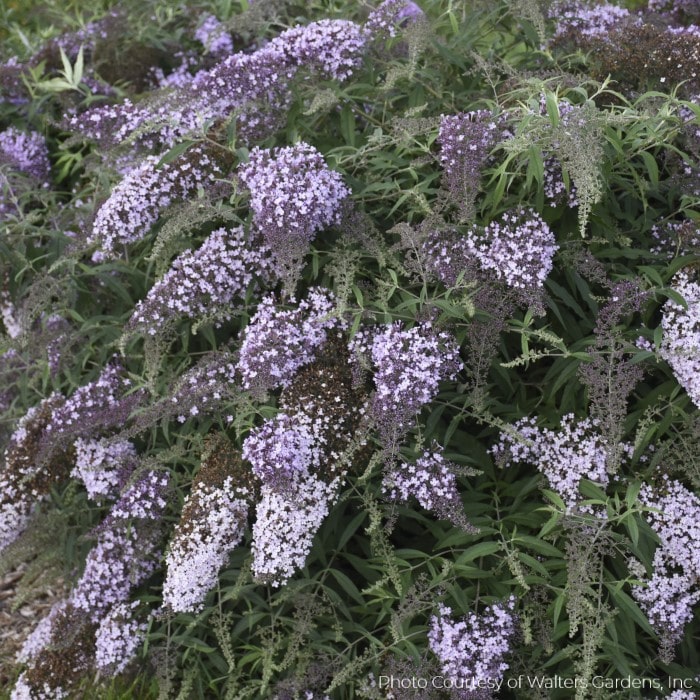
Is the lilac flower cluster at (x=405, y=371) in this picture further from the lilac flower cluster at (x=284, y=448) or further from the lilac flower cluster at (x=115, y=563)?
the lilac flower cluster at (x=115, y=563)

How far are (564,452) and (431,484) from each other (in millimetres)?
659

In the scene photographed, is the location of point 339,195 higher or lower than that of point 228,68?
lower

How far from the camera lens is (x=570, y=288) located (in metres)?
4.10

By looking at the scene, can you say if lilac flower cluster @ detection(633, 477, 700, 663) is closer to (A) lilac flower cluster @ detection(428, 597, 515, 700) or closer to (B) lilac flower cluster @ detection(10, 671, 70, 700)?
(A) lilac flower cluster @ detection(428, 597, 515, 700)

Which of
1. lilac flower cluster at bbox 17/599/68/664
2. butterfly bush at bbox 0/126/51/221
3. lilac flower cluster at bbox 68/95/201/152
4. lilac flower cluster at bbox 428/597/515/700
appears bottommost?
lilac flower cluster at bbox 17/599/68/664

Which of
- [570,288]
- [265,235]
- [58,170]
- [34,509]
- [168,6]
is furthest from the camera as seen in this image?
[168,6]

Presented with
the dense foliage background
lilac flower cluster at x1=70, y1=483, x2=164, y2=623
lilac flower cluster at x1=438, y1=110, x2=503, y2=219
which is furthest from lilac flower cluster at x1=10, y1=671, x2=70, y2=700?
lilac flower cluster at x1=438, y1=110, x2=503, y2=219

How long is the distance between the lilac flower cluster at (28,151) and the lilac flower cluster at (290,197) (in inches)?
102

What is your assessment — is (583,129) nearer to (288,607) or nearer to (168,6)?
(288,607)

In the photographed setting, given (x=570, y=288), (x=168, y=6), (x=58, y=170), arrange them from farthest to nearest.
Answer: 1. (x=168, y=6)
2. (x=58, y=170)
3. (x=570, y=288)

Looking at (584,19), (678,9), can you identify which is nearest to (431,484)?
(584,19)

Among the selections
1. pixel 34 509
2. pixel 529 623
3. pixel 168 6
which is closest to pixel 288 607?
pixel 529 623

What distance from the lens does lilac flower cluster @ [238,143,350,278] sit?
144 inches

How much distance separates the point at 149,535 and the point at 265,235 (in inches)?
61.0
